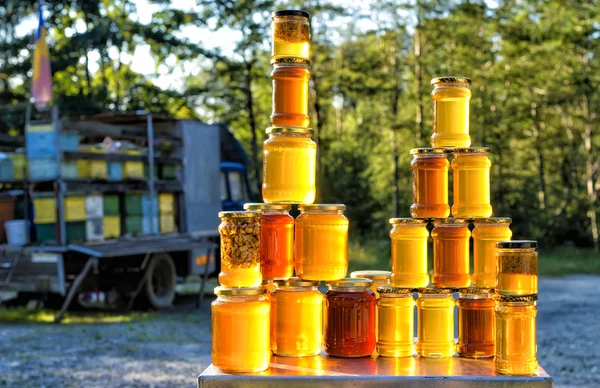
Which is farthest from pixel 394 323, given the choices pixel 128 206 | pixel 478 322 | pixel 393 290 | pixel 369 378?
pixel 128 206

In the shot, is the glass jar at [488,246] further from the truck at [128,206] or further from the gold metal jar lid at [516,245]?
the truck at [128,206]

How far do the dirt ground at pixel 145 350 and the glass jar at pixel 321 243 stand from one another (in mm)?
4497

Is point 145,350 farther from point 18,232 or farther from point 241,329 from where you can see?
point 241,329

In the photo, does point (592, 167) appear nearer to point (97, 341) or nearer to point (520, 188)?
point (520, 188)

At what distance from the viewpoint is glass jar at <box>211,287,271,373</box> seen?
3766 mm

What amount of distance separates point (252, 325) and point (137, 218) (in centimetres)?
980

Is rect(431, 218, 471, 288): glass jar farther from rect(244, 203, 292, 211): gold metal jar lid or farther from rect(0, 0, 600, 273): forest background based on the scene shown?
rect(0, 0, 600, 273): forest background

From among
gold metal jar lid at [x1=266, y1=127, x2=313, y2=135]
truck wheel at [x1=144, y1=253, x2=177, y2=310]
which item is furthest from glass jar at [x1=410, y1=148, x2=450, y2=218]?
truck wheel at [x1=144, y1=253, x2=177, y2=310]

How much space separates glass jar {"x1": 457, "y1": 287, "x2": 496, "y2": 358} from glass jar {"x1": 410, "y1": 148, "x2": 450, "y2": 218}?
456 millimetres

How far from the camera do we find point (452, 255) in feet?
14.0

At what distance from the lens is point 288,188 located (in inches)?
167

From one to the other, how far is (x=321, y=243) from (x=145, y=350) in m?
6.49

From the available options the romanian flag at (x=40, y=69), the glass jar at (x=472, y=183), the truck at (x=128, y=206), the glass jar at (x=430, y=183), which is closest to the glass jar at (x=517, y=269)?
the glass jar at (x=472, y=183)

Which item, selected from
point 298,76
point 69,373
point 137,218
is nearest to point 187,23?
point 137,218
